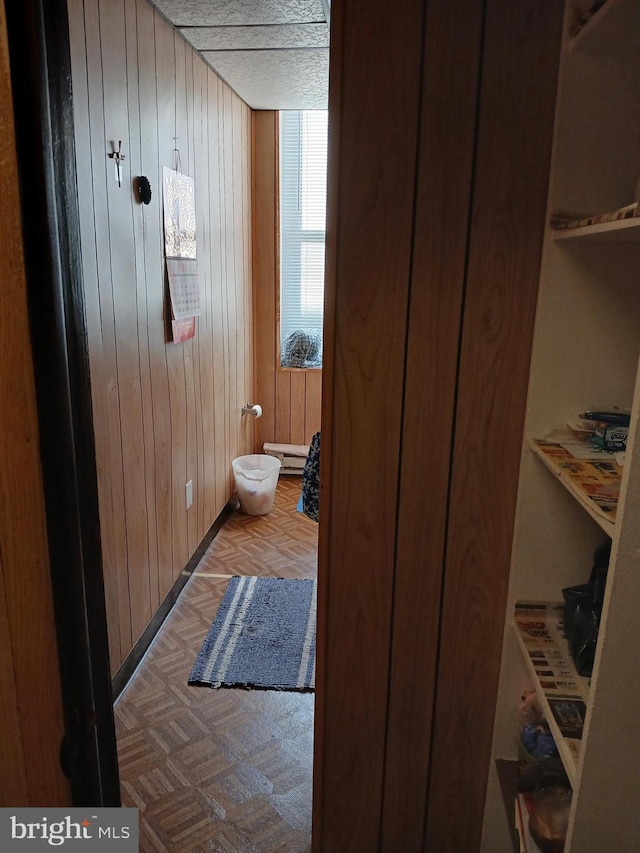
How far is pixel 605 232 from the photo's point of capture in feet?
3.28

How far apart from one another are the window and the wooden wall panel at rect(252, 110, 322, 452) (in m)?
0.07

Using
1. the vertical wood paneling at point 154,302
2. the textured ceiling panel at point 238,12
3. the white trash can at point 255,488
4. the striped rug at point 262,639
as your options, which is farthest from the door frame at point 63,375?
the white trash can at point 255,488

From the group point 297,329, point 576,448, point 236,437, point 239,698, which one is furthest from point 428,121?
point 297,329

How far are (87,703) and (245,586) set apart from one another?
6.65 feet

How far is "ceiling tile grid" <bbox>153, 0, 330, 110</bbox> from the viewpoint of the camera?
2.31 metres

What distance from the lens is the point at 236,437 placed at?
12.9ft

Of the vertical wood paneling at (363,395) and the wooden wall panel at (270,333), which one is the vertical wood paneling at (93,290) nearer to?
the vertical wood paneling at (363,395)

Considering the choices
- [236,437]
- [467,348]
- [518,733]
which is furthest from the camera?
[236,437]

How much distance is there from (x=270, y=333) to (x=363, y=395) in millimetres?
3061

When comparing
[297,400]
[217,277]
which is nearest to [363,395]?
[217,277]

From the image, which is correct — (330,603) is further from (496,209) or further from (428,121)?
(428,121)

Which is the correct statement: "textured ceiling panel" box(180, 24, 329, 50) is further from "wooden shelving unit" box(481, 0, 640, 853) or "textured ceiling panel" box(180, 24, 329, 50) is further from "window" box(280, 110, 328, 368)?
"wooden shelving unit" box(481, 0, 640, 853)

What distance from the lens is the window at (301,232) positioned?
13.5 feet

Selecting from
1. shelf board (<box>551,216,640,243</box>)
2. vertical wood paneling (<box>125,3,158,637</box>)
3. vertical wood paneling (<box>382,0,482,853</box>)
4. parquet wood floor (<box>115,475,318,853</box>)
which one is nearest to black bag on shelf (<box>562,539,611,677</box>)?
vertical wood paneling (<box>382,0,482,853</box>)
